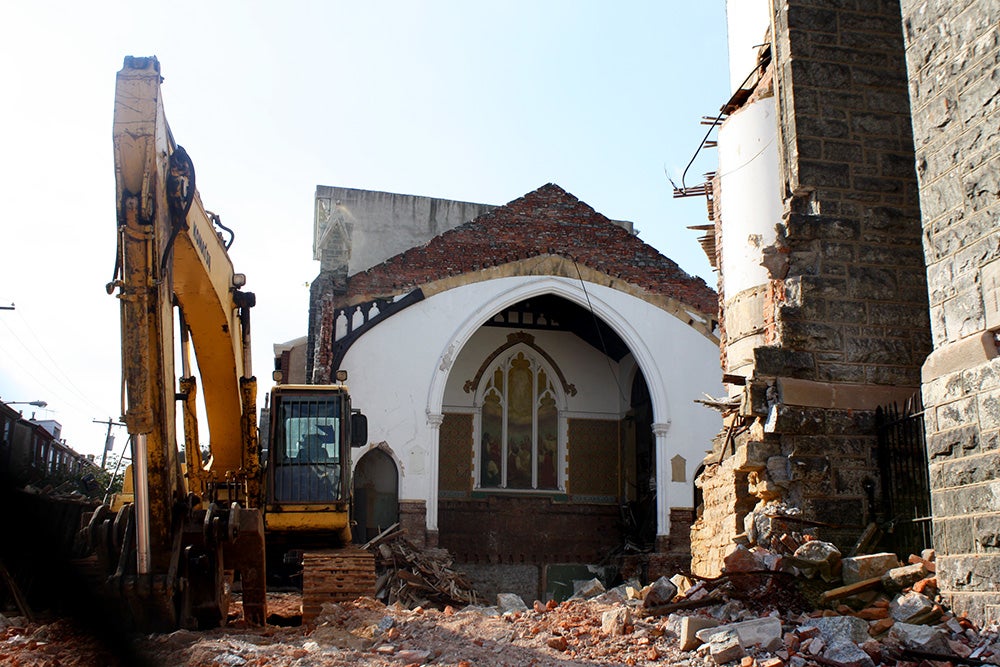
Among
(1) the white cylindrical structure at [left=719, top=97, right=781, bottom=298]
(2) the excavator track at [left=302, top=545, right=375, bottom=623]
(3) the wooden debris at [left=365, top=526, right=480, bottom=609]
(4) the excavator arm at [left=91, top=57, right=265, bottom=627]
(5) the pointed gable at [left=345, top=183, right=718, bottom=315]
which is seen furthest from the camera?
(5) the pointed gable at [left=345, top=183, right=718, bottom=315]

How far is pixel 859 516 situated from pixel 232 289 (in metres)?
6.07

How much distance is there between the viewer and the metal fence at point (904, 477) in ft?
26.1

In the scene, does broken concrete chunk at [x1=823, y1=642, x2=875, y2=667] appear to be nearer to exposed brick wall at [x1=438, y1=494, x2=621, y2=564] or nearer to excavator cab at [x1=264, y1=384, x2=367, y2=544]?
excavator cab at [x1=264, y1=384, x2=367, y2=544]

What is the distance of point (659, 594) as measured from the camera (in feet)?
25.4

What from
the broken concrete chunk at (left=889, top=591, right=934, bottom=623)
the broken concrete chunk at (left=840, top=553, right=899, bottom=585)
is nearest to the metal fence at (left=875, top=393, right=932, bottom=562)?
the broken concrete chunk at (left=840, top=553, right=899, bottom=585)

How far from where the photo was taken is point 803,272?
8.87m

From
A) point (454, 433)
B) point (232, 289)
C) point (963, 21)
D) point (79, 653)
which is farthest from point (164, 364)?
point (454, 433)

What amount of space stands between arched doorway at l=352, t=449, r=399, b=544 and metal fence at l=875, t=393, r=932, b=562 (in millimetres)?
12323

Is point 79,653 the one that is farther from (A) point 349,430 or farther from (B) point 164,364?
(A) point 349,430

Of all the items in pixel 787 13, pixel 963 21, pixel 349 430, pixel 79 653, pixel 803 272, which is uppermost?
pixel 787 13

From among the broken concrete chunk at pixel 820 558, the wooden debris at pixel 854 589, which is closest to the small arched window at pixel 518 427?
the broken concrete chunk at pixel 820 558


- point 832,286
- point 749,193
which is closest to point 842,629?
point 832,286

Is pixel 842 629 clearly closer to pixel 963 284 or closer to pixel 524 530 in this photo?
pixel 963 284

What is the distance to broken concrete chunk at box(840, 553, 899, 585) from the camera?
7246 mm
